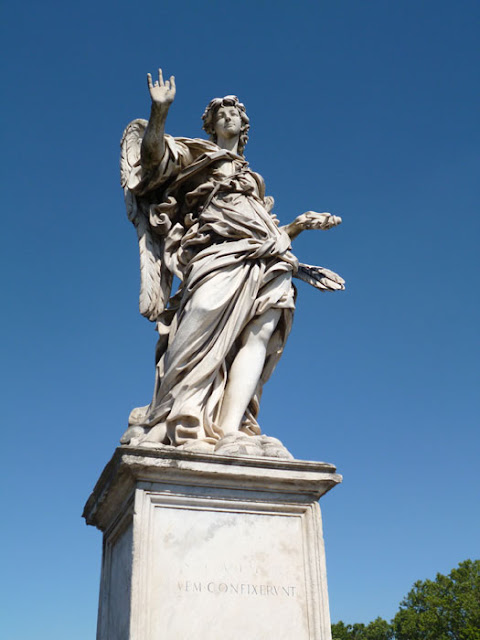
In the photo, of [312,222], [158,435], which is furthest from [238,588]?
[312,222]

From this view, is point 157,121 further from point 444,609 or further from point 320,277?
point 444,609

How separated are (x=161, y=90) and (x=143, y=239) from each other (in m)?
1.36

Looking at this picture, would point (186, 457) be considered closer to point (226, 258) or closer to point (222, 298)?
point (222, 298)

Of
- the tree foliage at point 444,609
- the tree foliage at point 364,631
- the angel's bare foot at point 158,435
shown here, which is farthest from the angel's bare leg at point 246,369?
the tree foliage at point 364,631

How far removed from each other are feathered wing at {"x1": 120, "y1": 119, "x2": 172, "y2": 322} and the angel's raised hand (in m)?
0.83

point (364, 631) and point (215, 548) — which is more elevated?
point (364, 631)

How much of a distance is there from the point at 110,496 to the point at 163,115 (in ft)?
10.9

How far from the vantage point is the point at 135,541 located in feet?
13.2

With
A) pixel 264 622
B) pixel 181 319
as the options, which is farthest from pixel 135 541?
pixel 181 319

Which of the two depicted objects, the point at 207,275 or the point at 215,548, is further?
the point at 207,275

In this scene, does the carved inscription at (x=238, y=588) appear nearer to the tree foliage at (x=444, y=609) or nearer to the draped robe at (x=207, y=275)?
the draped robe at (x=207, y=275)

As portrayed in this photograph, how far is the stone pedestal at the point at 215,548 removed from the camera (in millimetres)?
3963

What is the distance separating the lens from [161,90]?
5.82 metres

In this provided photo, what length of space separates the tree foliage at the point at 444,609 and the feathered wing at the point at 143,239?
Result: 36708 mm
